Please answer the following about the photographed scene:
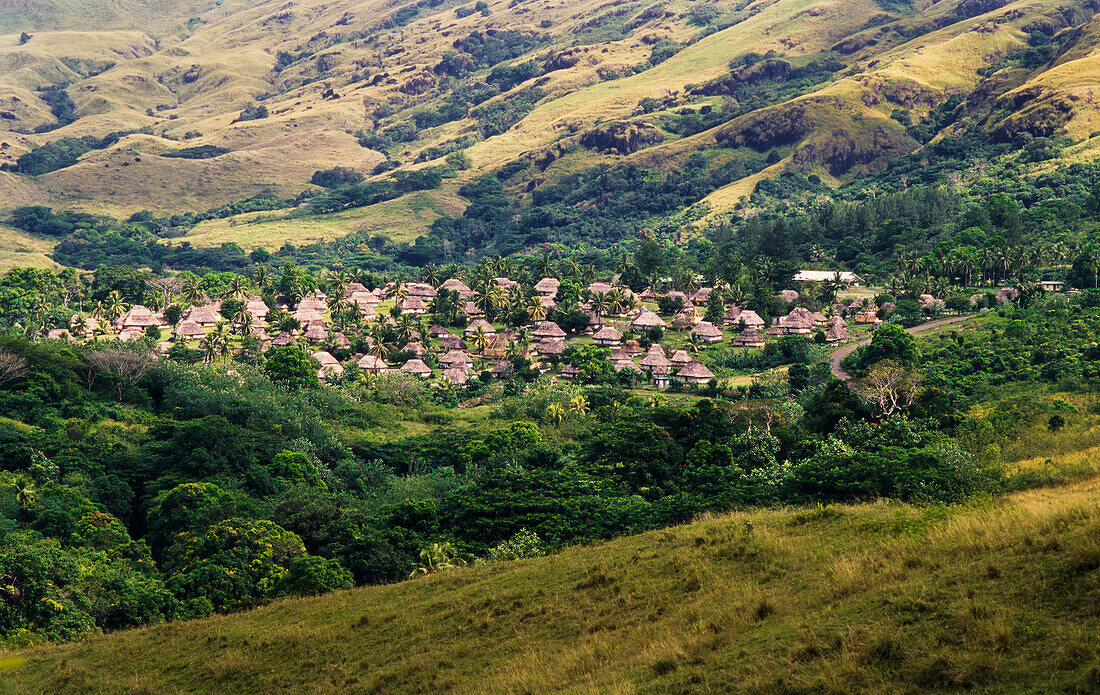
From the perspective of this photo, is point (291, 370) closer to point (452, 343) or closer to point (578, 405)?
point (452, 343)

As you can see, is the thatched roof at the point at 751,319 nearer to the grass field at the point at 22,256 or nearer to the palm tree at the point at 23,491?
the palm tree at the point at 23,491

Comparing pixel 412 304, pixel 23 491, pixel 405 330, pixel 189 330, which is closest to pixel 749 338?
pixel 405 330

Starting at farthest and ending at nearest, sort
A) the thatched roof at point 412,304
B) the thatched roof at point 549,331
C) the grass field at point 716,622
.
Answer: the thatched roof at point 412,304, the thatched roof at point 549,331, the grass field at point 716,622

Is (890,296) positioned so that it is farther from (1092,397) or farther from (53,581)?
(53,581)

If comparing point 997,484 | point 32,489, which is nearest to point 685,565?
point 997,484

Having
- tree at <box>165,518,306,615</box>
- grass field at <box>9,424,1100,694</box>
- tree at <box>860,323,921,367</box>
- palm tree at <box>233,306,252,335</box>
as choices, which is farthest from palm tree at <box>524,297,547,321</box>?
grass field at <box>9,424,1100,694</box>

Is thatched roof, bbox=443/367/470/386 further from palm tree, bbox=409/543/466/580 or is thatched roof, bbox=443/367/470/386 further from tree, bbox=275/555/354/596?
tree, bbox=275/555/354/596

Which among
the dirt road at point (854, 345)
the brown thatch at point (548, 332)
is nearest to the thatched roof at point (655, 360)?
the brown thatch at point (548, 332)
